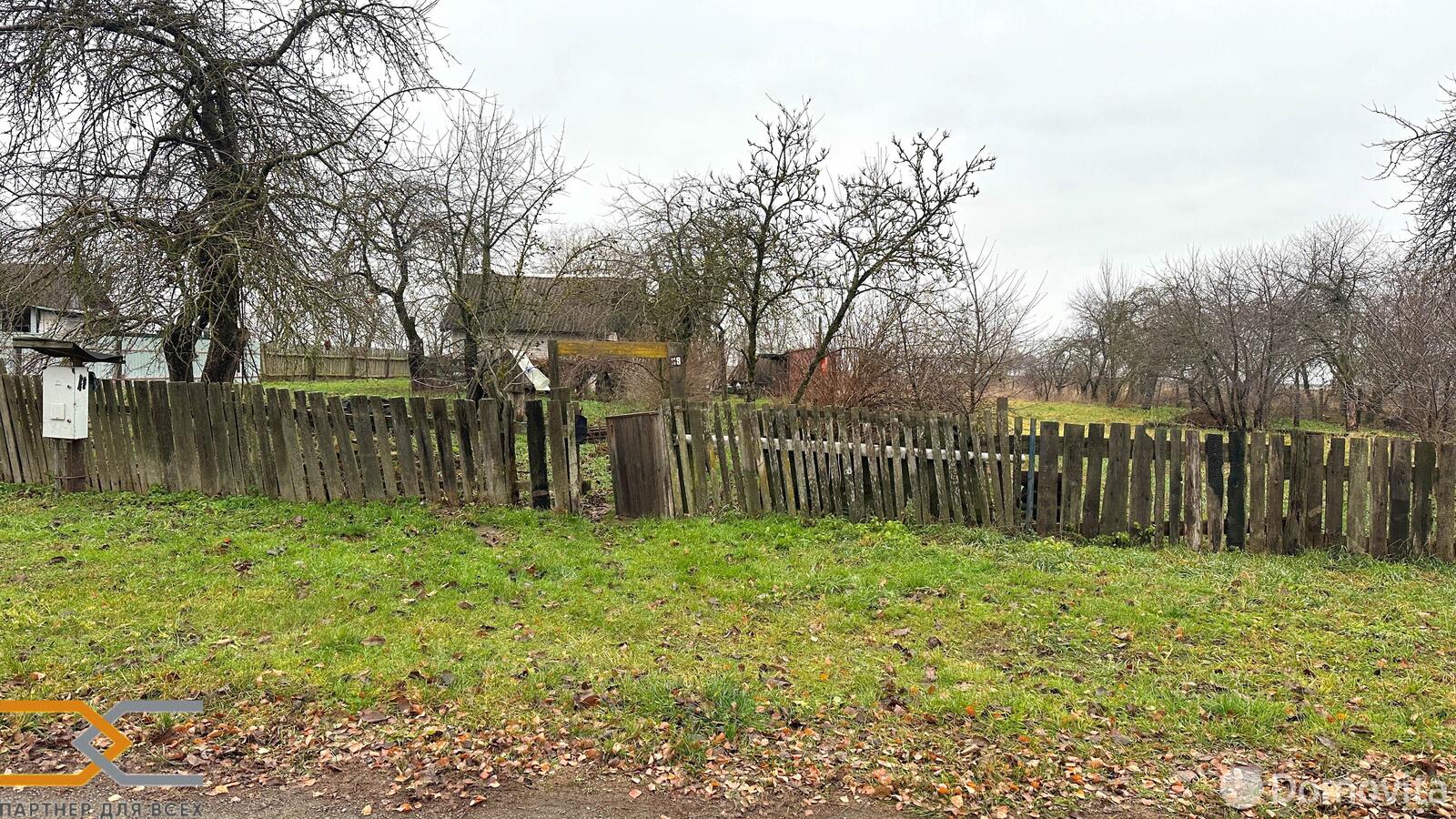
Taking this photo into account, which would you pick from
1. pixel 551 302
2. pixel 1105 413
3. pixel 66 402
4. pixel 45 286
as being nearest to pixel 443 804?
pixel 66 402

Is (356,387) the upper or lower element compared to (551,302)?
lower

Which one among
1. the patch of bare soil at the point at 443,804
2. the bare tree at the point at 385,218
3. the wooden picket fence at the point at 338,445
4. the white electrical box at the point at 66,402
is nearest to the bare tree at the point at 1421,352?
the patch of bare soil at the point at 443,804

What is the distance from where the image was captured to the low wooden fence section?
632cm

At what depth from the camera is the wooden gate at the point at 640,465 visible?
771 cm

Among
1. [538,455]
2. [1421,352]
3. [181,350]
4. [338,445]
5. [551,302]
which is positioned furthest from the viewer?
[551,302]

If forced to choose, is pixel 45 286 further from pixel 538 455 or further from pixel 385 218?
pixel 538 455

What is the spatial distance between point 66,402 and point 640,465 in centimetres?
603

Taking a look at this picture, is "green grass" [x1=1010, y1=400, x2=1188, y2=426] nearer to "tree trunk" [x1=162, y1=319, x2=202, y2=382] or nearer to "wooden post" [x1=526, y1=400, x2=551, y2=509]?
"wooden post" [x1=526, y1=400, x2=551, y2=509]

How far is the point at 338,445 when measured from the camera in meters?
8.03

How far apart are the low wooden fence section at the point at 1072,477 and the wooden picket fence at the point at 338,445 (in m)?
1.31

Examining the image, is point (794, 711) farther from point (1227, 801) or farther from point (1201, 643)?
point (1201, 643)

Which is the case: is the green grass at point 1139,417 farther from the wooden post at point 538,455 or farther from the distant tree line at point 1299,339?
the wooden post at point 538,455

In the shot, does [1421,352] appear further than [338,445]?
Yes

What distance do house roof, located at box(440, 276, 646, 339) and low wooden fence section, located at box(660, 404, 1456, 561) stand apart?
6086 mm
